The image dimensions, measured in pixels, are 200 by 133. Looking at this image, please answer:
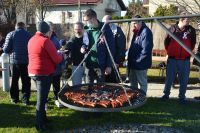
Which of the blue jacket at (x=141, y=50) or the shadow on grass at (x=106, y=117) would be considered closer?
the shadow on grass at (x=106, y=117)

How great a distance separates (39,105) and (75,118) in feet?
3.41

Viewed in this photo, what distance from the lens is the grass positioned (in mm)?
6691

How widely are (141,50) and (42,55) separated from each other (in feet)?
8.09

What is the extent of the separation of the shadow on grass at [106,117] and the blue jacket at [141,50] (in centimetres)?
97

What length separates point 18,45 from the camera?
311 inches

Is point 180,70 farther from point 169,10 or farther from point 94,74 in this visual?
point 169,10

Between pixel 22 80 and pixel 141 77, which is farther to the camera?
pixel 22 80

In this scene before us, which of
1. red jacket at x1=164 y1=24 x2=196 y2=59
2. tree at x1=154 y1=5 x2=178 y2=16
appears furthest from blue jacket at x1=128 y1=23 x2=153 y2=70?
tree at x1=154 y1=5 x2=178 y2=16

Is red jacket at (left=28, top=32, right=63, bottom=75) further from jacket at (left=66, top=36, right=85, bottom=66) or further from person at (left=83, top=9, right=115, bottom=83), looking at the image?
jacket at (left=66, top=36, right=85, bottom=66)

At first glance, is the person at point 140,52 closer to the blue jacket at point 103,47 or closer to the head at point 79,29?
the blue jacket at point 103,47

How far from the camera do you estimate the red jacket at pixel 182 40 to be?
800 cm

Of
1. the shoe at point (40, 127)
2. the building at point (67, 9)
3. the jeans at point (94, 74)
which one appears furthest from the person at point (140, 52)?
the building at point (67, 9)

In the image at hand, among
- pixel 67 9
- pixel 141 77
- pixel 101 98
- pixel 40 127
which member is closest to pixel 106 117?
pixel 141 77

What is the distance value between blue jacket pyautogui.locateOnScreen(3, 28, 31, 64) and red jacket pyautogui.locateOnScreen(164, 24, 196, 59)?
3109 millimetres
